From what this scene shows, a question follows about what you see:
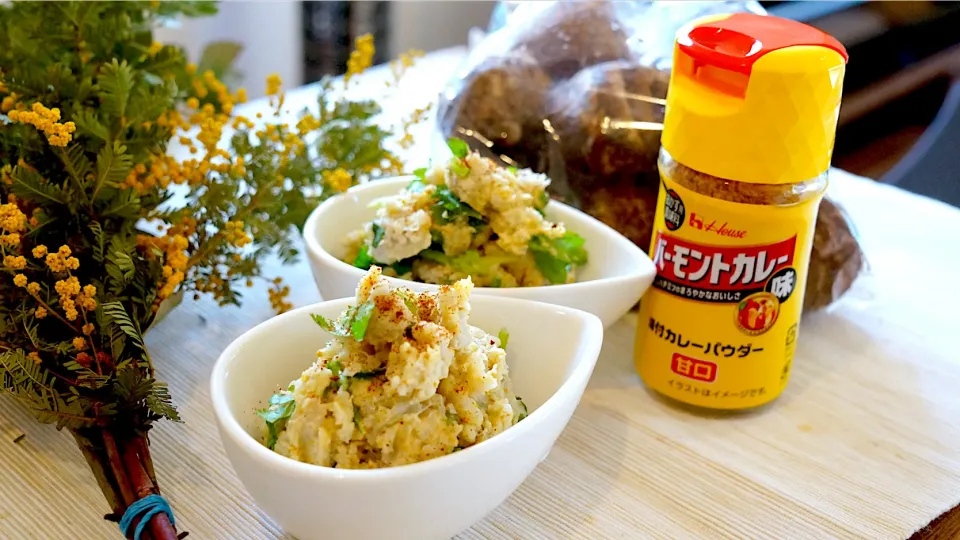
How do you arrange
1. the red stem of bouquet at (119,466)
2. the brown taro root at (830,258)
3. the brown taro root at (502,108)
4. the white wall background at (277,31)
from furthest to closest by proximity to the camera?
the white wall background at (277,31) < the brown taro root at (502,108) < the brown taro root at (830,258) < the red stem of bouquet at (119,466)

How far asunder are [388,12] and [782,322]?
1.97m

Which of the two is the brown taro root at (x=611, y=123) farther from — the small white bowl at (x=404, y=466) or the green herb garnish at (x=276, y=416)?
the green herb garnish at (x=276, y=416)

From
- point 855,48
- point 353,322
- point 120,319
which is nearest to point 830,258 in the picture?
point 353,322

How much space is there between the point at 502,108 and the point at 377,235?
306 millimetres

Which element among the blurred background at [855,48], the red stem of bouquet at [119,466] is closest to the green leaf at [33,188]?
the red stem of bouquet at [119,466]

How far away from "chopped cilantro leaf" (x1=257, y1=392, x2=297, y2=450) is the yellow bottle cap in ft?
1.40

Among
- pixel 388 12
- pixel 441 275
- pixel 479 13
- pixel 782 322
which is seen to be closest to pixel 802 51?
pixel 782 322

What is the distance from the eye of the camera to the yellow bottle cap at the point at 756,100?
74 centimetres

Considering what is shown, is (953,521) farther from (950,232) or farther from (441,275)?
(950,232)

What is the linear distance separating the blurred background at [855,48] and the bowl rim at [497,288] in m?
0.56

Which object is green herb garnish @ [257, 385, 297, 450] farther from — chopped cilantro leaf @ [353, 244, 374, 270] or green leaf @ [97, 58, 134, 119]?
green leaf @ [97, 58, 134, 119]

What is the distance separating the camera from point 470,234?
893 mm

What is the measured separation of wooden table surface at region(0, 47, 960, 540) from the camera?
750 millimetres

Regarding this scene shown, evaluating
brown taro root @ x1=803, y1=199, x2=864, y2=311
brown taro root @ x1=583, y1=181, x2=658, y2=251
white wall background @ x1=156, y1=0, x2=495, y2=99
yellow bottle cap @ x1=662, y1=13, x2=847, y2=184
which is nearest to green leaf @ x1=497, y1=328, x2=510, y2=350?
yellow bottle cap @ x1=662, y1=13, x2=847, y2=184
